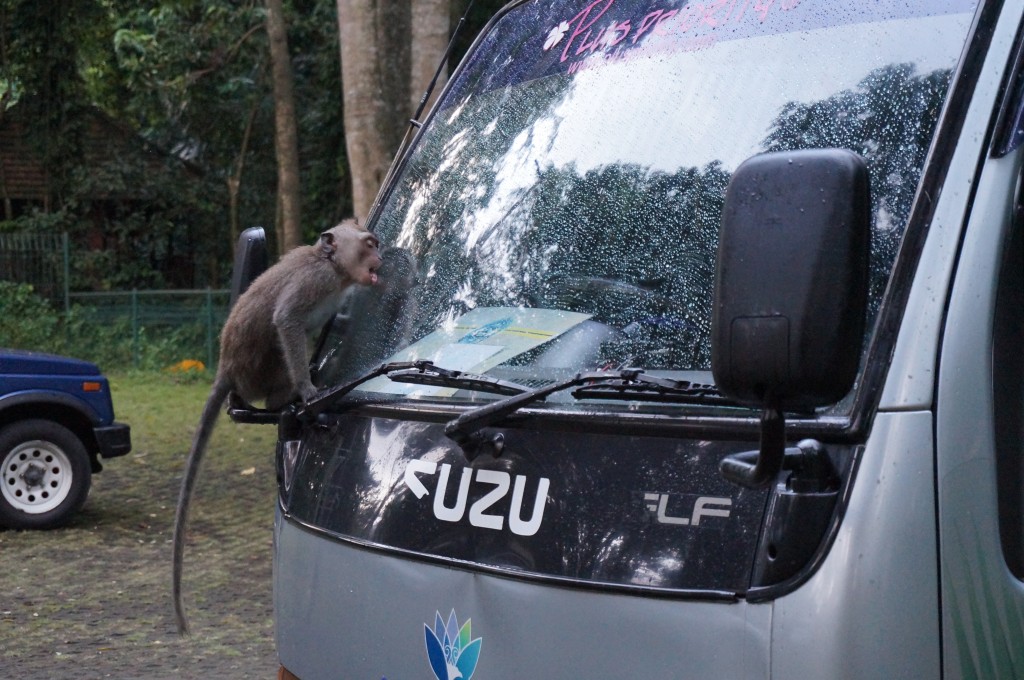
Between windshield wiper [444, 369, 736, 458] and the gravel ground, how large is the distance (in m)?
4.20

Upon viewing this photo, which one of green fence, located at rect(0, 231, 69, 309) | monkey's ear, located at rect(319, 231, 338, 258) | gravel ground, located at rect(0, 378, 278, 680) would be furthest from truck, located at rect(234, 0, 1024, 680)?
green fence, located at rect(0, 231, 69, 309)

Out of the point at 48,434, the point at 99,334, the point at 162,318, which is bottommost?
the point at 99,334

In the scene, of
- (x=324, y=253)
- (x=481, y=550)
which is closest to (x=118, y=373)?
(x=324, y=253)

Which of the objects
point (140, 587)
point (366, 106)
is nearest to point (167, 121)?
point (366, 106)

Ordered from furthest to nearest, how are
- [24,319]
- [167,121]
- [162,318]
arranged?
[167,121] < [162,318] < [24,319]

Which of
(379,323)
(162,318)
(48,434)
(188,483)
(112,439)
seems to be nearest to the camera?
(379,323)

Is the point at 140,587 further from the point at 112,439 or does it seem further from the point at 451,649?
the point at 451,649

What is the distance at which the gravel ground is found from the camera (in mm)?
6613

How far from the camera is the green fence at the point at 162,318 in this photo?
21266mm

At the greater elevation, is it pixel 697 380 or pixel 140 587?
pixel 697 380

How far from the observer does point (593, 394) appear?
2492 millimetres

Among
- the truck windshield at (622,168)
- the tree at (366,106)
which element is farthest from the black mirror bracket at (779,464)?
the tree at (366,106)

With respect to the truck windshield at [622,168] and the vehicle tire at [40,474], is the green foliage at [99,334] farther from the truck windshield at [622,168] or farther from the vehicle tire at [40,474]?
the truck windshield at [622,168]

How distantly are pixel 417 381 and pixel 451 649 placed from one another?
659mm
